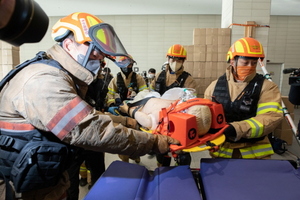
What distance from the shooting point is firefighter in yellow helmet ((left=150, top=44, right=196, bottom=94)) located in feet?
11.7

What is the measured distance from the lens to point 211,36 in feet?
15.3

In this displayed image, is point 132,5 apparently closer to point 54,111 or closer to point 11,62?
point 11,62

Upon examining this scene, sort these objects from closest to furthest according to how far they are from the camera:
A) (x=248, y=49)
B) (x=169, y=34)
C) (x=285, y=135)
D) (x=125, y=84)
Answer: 1. (x=248, y=49)
2. (x=125, y=84)
3. (x=285, y=135)
4. (x=169, y=34)

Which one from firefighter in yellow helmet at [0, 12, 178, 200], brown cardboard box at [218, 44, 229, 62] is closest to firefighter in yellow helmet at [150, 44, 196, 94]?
brown cardboard box at [218, 44, 229, 62]

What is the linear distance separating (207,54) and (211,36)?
428 millimetres

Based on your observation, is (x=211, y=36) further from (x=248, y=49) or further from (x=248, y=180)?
(x=248, y=180)

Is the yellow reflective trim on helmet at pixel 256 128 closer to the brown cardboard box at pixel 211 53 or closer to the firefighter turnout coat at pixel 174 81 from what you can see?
the firefighter turnout coat at pixel 174 81

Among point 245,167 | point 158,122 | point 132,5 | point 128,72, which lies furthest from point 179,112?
point 132,5

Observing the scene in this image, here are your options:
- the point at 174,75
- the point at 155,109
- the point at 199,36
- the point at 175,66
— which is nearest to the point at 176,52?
the point at 175,66

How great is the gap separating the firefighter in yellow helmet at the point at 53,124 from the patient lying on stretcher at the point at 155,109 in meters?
0.37

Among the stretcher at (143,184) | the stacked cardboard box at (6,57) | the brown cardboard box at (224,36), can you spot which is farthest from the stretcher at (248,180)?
the stacked cardboard box at (6,57)

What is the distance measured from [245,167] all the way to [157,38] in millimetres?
9713

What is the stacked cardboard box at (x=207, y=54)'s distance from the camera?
182 inches

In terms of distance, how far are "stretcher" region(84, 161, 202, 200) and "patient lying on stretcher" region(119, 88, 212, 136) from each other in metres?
0.36
